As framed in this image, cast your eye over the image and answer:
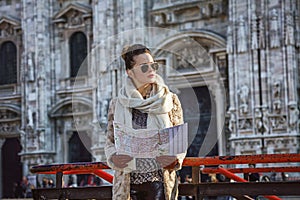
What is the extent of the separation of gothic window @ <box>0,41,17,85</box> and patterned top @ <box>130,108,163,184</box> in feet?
76.9

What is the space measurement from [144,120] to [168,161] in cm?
35

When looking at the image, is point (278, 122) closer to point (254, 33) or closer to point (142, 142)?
point (254, 33)

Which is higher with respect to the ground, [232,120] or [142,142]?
[232,120]

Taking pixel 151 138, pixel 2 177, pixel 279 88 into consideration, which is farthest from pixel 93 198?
pixel 2 177

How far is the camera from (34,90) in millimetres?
25812

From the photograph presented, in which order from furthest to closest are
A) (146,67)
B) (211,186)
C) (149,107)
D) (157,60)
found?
(157,60) < (211,186) < (146,67) < (149,107)

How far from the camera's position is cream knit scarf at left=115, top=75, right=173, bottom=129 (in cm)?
446

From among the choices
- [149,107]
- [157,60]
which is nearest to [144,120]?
[149,107]

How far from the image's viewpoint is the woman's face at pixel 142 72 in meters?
4.59

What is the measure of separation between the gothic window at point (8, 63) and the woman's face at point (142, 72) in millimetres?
23326

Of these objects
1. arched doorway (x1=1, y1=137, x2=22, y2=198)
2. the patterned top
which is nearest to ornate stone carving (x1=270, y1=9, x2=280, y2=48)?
arched doorway (x1=1, y1=137, x2=22, y2=198)

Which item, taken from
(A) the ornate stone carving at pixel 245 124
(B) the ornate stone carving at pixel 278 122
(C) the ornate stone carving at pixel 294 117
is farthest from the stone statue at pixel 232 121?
(C) the ornate stone carving at pixel 294 117

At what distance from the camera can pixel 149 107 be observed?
176 inches

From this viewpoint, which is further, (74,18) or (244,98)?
(74,18)
